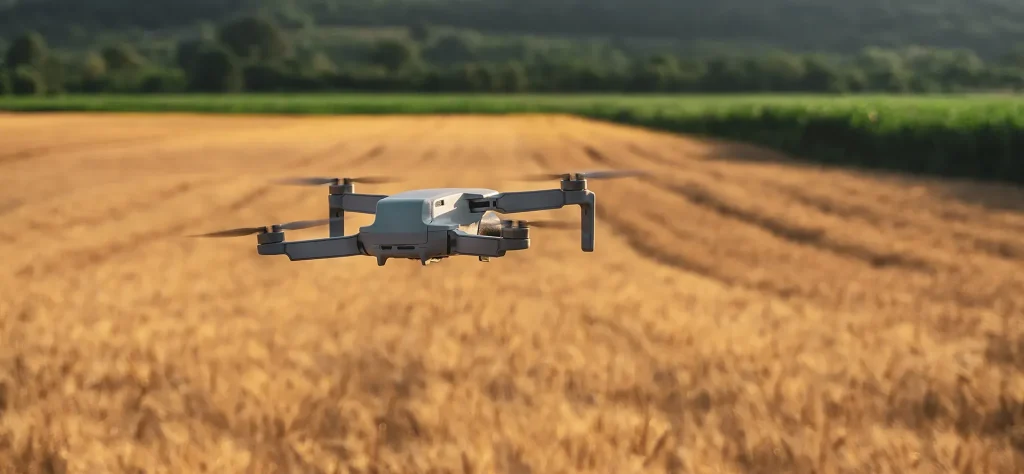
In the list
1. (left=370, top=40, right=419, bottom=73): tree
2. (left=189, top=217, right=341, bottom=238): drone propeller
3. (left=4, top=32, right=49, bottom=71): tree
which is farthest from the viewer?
(left=370, top=40, right=419, bottom=73): tree

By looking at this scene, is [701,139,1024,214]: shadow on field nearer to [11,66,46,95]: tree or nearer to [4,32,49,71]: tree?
[11,66,46,95]: tree

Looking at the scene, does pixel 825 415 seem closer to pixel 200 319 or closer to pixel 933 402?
pixel 933 402

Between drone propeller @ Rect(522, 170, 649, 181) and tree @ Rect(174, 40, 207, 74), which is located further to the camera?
tree @ Rect(174, 40, 207, 74)

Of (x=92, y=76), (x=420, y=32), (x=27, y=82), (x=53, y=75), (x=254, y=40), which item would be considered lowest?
(x=27, y=82)

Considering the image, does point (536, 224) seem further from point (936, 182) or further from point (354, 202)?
point (936, 182)

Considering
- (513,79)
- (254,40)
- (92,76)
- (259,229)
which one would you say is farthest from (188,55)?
(259,229)

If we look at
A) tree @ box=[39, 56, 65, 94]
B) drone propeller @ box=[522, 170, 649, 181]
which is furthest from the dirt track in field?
tree @ box=[39, 56, 65, 94]
